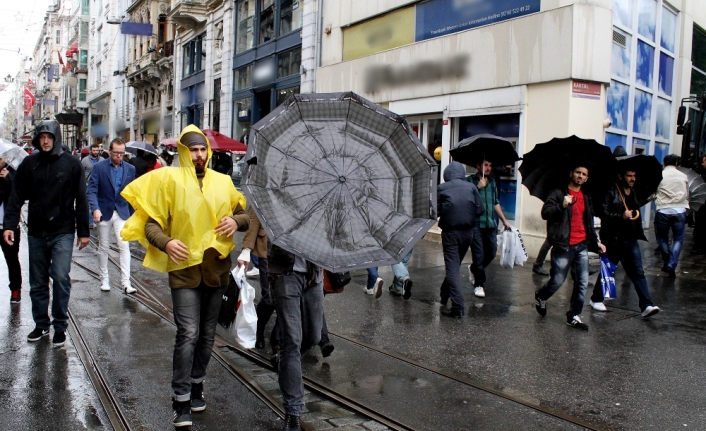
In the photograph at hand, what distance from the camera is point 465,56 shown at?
44.9 feet

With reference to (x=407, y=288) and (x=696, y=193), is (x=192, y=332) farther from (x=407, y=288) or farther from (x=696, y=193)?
(x=696, y=193)

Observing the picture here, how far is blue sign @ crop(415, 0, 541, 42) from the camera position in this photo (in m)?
12.8

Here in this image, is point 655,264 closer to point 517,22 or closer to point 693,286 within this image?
point 693,286

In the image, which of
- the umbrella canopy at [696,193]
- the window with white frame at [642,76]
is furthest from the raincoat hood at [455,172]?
the window with white frame at [642,76]

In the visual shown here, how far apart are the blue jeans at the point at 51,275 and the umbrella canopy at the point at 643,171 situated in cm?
576

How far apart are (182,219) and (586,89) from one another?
956cm

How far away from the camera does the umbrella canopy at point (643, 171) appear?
7461 millimetres

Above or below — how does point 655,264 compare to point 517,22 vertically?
below

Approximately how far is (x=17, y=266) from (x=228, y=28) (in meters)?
21.5

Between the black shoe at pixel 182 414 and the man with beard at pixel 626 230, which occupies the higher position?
the man with beard at pixel 626 230

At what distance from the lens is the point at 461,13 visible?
46.4ft

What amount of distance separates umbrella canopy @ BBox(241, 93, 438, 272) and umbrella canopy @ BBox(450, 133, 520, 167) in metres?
5.19

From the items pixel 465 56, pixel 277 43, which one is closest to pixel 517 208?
pixel 465 56

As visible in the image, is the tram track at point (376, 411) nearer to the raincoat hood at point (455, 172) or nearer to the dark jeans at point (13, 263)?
the raincoat hood at point (455, 172)
